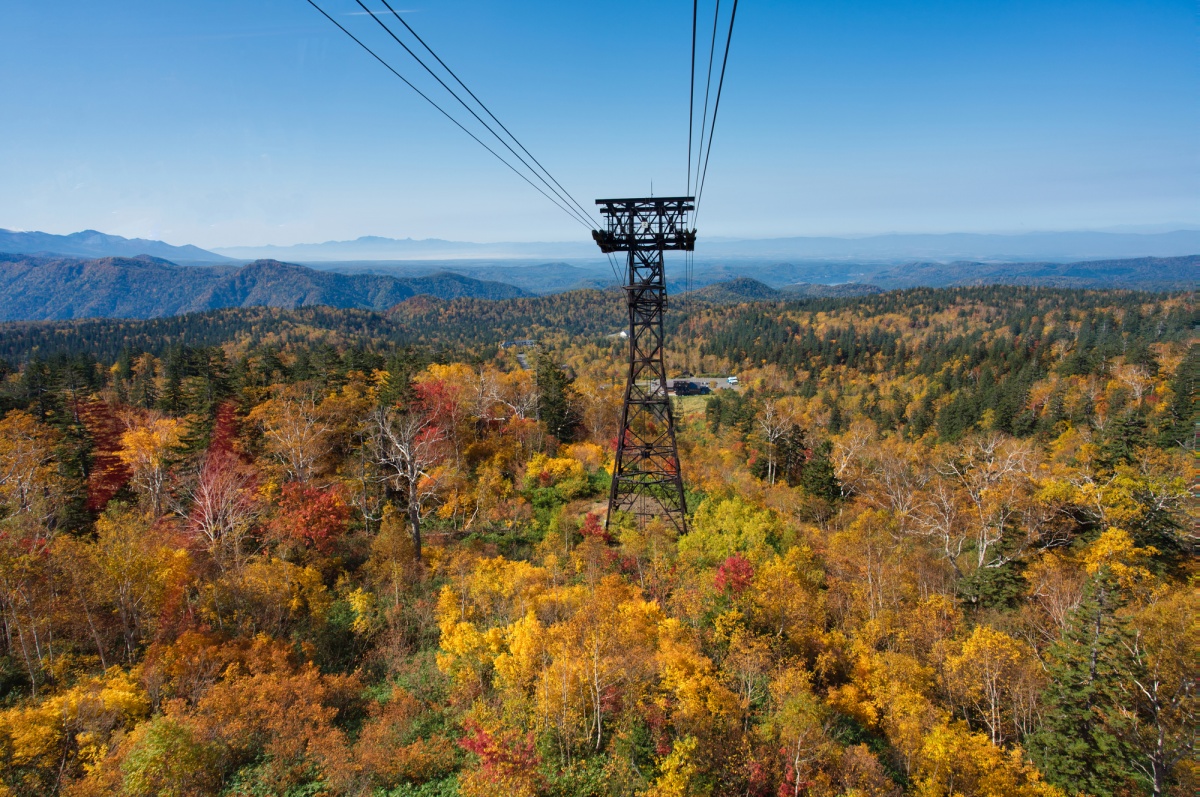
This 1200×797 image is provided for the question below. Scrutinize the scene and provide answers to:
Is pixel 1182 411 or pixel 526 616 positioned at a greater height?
pixel 1182 411

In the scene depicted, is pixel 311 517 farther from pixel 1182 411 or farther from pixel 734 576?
pixel 1182 411

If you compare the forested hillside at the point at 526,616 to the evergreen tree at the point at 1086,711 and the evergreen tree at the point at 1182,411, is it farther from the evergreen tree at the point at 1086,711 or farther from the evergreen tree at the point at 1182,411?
the evergreen tree at the point at 1182,411

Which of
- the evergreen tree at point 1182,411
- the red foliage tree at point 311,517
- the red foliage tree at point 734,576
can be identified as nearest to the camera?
the red foliage tree at point 734,576

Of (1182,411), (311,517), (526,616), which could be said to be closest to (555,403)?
(311,517)

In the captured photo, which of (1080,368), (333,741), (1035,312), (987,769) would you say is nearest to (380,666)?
(333,741)

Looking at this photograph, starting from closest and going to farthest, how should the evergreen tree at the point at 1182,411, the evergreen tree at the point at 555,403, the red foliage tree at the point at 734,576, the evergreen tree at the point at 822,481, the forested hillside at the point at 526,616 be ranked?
1. the forested hillside at the point at 526,616
2. the red foliage tree at the point at 734,576
3. the evergreen tree at the point at 822,481
4. the evergreen tree at the point at 555,403
5. the evergreen tree at the point at 1182,411

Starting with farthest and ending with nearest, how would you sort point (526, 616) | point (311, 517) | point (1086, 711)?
point (311, 517) < point (526, 616) < point (1086, 711)

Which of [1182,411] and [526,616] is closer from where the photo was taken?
[526,616]

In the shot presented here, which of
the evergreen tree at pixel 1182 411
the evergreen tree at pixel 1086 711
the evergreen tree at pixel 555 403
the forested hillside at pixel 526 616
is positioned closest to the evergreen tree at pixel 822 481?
the forested hillside at pixel 526 616
